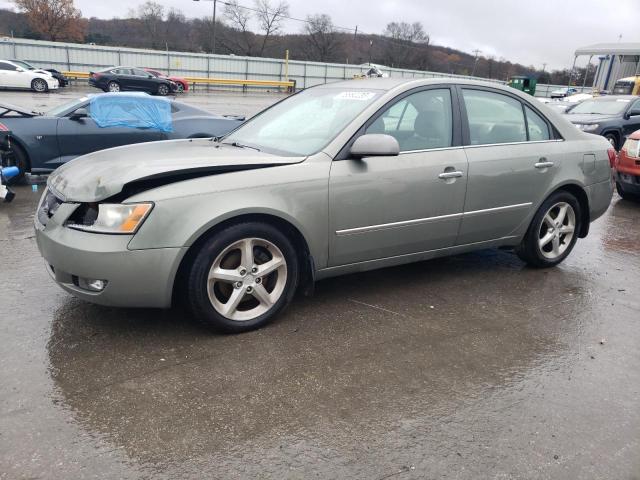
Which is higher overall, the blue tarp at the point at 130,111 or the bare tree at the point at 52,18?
the bare tree at the point at 52,18

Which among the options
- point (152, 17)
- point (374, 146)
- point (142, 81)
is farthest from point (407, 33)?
point (374, 146)

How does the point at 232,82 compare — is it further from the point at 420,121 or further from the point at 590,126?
the point at 420,121

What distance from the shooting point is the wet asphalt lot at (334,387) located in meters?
2.27

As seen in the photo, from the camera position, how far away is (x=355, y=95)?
3984 millimetres

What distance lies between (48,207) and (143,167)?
76cm

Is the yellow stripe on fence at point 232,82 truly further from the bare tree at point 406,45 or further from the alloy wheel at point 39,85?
the bare tree at point 406,45

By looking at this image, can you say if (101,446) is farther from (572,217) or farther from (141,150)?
(572,217)

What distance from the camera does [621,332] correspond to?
3.67 m

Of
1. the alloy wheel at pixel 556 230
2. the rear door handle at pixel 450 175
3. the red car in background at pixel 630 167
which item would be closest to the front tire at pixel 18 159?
the rear door handle at pixel 450 175

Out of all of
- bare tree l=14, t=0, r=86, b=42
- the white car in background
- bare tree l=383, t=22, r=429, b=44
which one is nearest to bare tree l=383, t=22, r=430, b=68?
bare tree l=383, t=22, r=429, b=44

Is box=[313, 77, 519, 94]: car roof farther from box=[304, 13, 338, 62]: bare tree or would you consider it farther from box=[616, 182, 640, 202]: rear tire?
box=[304, 13, 338, 62]: bare tree

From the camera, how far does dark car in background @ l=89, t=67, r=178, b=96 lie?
27.9 m

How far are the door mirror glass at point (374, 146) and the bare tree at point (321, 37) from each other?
7450 centimetres

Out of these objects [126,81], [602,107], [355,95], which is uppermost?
[355,95]
